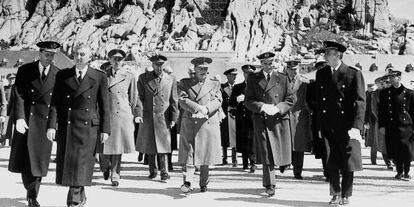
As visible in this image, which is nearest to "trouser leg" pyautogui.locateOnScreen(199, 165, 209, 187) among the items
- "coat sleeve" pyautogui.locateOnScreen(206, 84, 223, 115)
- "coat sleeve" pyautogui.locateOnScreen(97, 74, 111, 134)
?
"coat sleeve" pyautogui.locateOnScreen(206, 84, 223, 115)

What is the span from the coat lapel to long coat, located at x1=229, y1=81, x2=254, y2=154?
16.6 ft

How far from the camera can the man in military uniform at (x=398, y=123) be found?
926 centimetres

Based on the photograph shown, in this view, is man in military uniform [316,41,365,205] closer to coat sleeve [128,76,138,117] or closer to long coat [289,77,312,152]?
long coat [289,77,312,152]

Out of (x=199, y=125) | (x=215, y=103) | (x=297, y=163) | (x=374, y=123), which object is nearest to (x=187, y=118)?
(x=199, y=125)

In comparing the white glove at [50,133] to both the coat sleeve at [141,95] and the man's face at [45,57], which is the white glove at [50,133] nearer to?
the man's face at [45,57]

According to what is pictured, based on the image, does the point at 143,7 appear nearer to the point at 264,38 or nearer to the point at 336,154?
the point at 264,38

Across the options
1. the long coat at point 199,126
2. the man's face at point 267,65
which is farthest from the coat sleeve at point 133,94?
the man's face at point 267,65

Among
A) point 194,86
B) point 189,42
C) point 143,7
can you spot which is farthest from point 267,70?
point 143,7

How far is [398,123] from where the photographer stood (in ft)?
30.8

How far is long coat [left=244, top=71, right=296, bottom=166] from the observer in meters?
7.16

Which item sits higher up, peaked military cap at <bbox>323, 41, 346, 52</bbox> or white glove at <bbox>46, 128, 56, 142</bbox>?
peaked military cap at <bbox>323, 41, 346, 52</bbox>

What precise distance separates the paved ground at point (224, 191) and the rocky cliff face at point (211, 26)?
4259cm

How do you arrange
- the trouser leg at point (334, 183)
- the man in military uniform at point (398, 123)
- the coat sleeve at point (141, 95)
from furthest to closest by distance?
the man in military uniform at point (398, 123)
the coat sleeve at point (141, 95)
the trouser leg at point (334, 183)

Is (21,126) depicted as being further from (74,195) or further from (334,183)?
(334,183)
